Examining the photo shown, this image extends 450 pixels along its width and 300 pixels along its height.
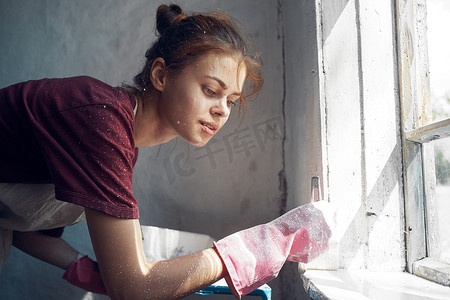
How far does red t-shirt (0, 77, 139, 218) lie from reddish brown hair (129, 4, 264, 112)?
0.68ft

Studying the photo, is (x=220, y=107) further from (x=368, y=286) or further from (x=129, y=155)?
(x=368, y=286)

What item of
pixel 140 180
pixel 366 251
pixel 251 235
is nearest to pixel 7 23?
pixel 140 180

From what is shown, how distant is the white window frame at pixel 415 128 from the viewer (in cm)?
88

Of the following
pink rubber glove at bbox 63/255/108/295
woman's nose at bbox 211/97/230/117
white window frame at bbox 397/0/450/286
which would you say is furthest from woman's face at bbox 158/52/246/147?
pink rubber glove at bbox 63/255/108/295

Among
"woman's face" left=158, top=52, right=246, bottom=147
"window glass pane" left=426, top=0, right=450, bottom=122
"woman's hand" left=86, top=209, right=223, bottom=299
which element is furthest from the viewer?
"woman's face" left=158, top=52, right=246, bottom=147

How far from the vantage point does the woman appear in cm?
71

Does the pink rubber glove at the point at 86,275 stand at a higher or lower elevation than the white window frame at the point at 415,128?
lower

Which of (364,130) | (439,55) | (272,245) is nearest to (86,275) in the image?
(272,245)

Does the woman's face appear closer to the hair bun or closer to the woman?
the woman

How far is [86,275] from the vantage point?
1.20 meters

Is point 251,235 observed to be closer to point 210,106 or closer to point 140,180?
point 210,106

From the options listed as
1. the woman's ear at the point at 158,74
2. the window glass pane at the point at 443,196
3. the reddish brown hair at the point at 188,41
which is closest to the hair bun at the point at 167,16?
the reddish brown hair at the point at 188,41

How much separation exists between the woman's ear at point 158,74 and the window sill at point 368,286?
65 cm

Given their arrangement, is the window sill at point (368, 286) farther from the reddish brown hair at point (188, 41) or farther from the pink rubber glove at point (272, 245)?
the reddish brown hair at point (188, 41)
